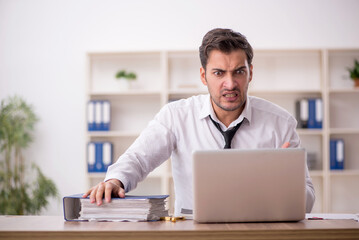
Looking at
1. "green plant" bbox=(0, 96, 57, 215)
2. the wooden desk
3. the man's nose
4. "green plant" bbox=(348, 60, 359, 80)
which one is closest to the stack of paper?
the wooden desk

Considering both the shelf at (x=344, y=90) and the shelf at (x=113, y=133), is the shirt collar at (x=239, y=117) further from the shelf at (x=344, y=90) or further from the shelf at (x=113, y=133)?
the shelf at (x=344, y=90)

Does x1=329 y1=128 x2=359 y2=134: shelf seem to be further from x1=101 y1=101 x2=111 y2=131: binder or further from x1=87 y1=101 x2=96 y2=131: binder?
x1=87 y1=101 x2=96 y2=131: binder

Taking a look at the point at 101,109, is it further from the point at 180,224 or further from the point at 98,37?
the point at 180,224

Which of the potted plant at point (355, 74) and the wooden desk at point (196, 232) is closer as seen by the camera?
the wooden desk at point (196, 232)

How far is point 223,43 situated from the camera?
83.3 inches

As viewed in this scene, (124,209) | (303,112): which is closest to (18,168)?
(303,112)

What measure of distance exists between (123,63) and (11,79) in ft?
4.03

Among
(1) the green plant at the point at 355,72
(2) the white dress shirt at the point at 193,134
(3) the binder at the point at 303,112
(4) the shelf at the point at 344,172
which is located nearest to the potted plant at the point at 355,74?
(1) the green plant at the point at 355,72

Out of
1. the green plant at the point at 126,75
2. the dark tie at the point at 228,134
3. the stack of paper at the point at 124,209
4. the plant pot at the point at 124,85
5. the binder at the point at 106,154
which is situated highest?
the green plant at the point at 126,75

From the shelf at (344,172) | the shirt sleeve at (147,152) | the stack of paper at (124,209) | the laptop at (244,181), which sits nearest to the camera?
the laptop at (244,181)

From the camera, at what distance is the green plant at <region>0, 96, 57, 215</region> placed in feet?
14.6

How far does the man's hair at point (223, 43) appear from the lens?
2109 mm

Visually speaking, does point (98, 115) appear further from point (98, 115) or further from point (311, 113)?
point (311, 113)

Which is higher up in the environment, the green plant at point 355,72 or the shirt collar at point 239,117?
the green plant at point 355,72
